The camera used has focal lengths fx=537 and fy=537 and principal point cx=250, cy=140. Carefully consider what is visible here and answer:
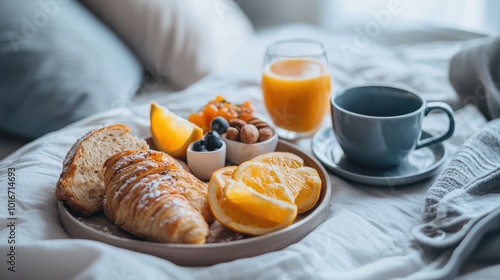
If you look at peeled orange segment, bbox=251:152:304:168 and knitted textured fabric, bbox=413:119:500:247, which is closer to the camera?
knitted textured fabric, bbox=413:119:500:247

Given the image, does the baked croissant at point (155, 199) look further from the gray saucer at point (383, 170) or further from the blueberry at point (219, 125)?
the gray saucer at point (383, 170)

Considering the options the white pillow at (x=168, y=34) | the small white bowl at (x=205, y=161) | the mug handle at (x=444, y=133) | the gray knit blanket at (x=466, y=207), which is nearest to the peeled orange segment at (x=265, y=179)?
the small white bowl at (x=205, y=161)

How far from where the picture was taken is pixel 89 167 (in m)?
1.03

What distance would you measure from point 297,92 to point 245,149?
0.26 metres

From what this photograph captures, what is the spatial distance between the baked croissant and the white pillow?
31.7 inches

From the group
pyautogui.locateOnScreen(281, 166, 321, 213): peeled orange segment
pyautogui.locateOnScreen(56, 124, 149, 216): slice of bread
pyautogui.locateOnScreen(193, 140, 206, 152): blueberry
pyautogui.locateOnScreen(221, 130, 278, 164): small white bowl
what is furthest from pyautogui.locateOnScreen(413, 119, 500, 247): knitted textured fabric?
pyautogui.locateOnScreen(56, 124, 149, 216): slice of bread

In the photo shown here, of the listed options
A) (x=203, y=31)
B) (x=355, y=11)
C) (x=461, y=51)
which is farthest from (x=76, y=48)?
(x=355, y=11)

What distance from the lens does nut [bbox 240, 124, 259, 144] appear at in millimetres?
1164

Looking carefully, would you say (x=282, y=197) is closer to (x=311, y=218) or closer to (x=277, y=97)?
(x=311, y=218)

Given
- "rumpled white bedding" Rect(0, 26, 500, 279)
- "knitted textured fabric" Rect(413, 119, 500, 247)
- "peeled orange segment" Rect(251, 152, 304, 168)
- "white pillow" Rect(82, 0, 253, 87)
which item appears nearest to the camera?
"rumpled white bedding" Rect(0, 26, 500, 279)

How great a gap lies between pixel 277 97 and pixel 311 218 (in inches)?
19.4

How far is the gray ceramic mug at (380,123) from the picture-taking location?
1092 millimetres

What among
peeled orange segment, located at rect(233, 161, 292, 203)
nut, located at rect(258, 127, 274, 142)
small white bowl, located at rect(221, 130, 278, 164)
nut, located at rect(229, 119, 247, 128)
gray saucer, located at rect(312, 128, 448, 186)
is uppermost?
peeled orange segment, located at rect(233, 161, 292, 203)

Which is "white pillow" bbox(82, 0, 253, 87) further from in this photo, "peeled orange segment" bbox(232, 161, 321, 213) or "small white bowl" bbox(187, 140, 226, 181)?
"peeled orange segment" bbox(232, 161, 321, 213)
